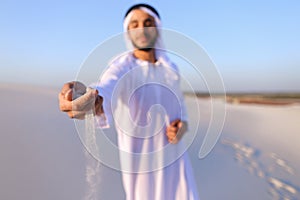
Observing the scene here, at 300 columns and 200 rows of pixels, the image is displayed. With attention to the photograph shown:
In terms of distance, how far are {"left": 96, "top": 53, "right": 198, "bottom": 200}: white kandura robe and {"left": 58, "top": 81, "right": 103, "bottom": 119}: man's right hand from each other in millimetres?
225

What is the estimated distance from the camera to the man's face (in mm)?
1358

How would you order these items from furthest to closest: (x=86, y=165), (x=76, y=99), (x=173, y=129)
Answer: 1. (x=86, y=165)
2. (x=173, y=129)
3. (x=76, y=99)

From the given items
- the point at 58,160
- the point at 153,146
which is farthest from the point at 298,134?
the point at 153,146

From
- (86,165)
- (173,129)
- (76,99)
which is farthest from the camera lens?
(86,165)

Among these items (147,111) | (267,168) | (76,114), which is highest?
(267,168)

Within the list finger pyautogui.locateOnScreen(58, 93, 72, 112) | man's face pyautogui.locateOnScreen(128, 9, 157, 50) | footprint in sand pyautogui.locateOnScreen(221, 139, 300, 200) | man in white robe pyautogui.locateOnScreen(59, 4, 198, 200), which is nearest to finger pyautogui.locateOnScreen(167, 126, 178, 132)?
man in white robe pyautogui.locateOnScreen(59, 4, 198, 200)

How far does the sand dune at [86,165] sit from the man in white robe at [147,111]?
0.11 metres

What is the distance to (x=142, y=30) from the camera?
136cm

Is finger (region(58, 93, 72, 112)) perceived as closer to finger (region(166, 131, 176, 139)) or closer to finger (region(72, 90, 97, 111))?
finger (region(72, 90, 97, 111))

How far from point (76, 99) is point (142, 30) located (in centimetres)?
49

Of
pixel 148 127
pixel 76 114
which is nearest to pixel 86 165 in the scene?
pixel 148 127

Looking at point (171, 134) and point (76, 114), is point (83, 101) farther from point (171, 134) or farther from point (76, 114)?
point (171, 134)

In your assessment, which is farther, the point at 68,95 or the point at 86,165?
the point at 86,165

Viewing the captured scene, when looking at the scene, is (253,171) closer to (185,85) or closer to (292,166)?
(292,166)
